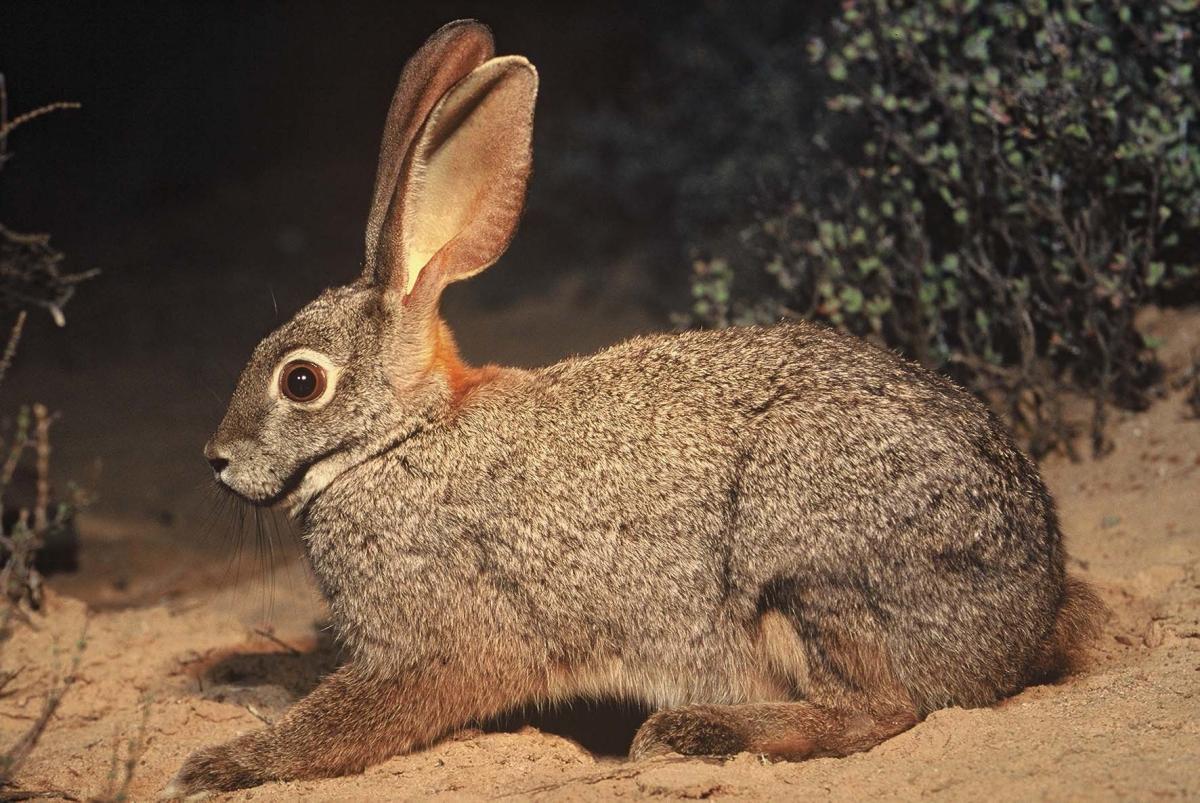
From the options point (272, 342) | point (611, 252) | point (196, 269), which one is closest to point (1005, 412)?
point (272, 342)

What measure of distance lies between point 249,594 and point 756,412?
342cm

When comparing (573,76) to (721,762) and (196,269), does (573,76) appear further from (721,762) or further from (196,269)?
(721,762)

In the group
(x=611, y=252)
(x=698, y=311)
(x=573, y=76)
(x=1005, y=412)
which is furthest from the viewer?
(x=573, y=76)

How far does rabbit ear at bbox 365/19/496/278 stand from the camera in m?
4.73

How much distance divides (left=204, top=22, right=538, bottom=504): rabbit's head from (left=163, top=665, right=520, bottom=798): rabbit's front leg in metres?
0.76

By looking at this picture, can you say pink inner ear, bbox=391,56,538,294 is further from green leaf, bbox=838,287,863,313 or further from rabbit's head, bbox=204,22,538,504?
green leaf, bbox=838,287,863,313

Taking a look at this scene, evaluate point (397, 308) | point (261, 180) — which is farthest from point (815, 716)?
point (261, 180)

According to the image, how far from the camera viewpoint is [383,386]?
4707mm

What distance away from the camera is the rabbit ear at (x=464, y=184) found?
4484 mm

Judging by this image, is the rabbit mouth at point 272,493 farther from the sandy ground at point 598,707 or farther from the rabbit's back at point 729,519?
the sandy ground at point 598,707

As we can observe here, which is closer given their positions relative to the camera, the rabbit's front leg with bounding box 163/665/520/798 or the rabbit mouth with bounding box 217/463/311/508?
the rabbit's front leg with bounding box 163/665/520/798

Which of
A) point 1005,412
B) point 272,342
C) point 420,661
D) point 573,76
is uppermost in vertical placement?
point 573,76

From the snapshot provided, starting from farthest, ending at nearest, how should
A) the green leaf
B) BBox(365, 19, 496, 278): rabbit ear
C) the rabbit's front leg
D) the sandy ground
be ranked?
the green leaf < BBox(365, 19, 496, 278): rabbit ear < the rabbit's front leg < the sandy ground

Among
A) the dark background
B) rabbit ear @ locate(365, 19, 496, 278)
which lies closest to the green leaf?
the dark background
